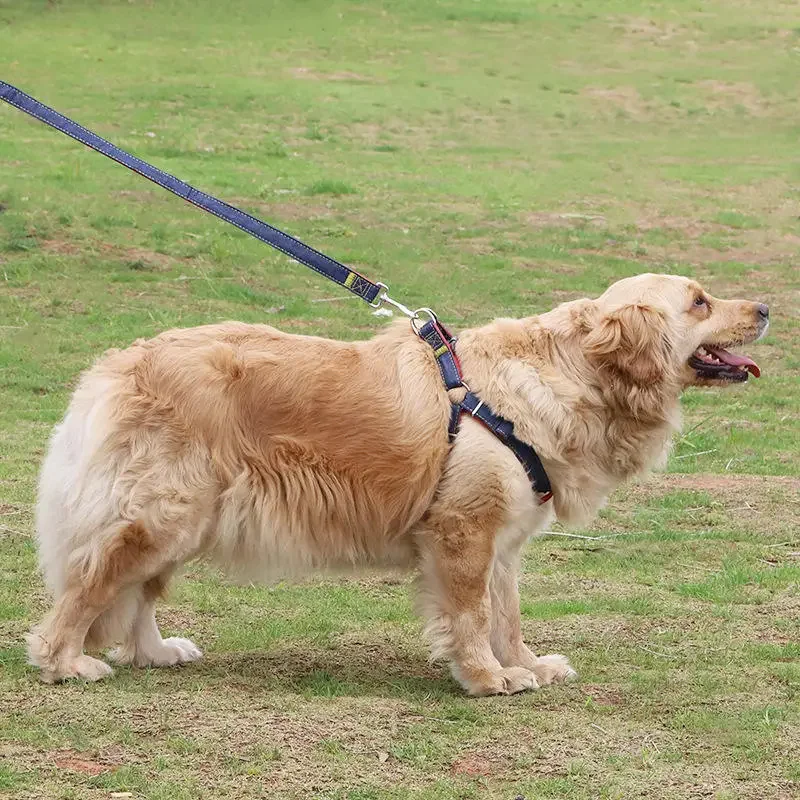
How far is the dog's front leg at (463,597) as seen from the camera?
6.11 meters

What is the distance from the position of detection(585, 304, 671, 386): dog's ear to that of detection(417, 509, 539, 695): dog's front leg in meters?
0.91

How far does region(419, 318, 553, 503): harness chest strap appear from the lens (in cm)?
617

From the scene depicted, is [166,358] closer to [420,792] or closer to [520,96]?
[420,792]

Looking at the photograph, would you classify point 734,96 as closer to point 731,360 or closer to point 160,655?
point 731,360

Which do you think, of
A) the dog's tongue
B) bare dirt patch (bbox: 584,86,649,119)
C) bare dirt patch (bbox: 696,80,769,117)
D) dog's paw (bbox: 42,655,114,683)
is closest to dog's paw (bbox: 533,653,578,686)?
the dog's tongue

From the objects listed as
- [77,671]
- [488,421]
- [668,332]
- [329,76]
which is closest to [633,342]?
[668,332]

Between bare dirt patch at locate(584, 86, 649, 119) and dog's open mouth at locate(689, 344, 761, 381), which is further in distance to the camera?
bare dirt patch at locate(584, 86, 649, 119)

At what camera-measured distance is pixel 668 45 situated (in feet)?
115

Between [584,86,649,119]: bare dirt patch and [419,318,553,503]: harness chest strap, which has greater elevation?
[584,86,649,119]: bare dirt patch

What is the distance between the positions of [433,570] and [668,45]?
3097 centimetres

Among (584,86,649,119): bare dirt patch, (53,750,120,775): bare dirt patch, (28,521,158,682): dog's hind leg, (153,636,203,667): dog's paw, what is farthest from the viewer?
(584,86,649,119): bare dirt patch

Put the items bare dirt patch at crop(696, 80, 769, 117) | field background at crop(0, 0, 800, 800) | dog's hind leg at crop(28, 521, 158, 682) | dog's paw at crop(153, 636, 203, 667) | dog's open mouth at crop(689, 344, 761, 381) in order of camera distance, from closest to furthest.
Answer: field background at crop(0, 0, 800, 800) < dog's hind leg at crop(28, 521, 158, 682) < dog's paw at crop(153, 636, 203, 667) < dog's open mouth at crop(689, 344, 761, 381) < bare dirt patch at crop(696, 80, 769, 117)

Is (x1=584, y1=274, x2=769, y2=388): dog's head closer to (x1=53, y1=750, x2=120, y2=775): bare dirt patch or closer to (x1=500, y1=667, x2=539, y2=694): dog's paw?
(x1=500, y1=667, x2=539, y2=694): dog's paw

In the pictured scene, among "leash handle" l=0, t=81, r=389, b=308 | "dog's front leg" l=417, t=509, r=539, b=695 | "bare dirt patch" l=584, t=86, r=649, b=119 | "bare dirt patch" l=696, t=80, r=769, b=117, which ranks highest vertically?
"bare dirt patch" l=696, t=80, r=769, b=117
